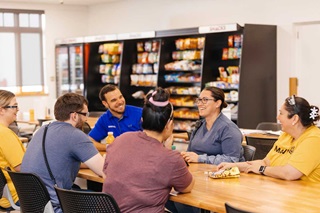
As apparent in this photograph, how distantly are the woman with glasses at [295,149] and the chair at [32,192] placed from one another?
3.90 ft

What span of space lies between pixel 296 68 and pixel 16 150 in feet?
18.4

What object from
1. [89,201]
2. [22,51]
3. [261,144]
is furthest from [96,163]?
[22,51]

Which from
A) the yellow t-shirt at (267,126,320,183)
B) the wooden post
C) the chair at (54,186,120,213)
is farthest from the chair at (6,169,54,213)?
the wooden post

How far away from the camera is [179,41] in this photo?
377 inches

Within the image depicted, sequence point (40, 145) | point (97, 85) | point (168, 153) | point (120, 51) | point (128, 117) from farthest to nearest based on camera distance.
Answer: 1. point (97, 85)
2. point (120, 51)
3. point (128, 117)
4. point (40, 145)
5. point (168, 153)

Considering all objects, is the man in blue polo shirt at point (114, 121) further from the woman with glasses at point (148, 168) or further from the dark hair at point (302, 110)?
the woman with glasses at point (148, 168)

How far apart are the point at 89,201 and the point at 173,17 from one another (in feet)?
26.0

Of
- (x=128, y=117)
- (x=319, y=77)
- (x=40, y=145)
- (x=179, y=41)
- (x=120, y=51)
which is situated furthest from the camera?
(x=120, y=51)

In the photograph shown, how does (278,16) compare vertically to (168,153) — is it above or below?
above

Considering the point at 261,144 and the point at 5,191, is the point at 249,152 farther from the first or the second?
the point at 5,191

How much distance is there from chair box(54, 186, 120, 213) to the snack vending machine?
8.45 meters

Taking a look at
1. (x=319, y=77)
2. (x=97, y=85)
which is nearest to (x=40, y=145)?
(x=319, y=77)

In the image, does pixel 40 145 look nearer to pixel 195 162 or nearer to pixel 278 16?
pixel 195 162

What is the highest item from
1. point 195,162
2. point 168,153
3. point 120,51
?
point 120,51
